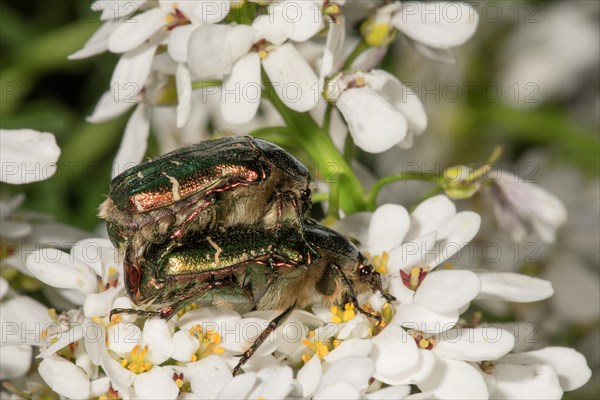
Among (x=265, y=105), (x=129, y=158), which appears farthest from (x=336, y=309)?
(x=265, y=105)

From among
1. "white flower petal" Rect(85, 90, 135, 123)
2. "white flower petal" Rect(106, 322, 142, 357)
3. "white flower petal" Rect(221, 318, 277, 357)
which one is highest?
"white flower petal" Rect(85, 90, 135, 123)

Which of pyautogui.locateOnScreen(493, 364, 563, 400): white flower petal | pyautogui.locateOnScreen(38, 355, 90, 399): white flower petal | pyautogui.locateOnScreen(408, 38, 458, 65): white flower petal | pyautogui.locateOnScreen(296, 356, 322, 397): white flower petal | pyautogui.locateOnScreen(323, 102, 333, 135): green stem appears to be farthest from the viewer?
pyautogui.locateOnScreen(408, 38, 458, 65): white flower petal

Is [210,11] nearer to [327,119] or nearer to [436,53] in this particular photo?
[327,119]

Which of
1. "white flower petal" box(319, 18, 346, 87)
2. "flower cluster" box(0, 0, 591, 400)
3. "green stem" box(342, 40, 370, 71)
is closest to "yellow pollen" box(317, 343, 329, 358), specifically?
"flower cluster" box(0, 0, 591, 400)

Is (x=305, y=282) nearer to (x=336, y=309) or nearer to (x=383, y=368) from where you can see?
(x=336, y=309)

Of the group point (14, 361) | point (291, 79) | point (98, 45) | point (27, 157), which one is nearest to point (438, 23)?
point (291, 79)

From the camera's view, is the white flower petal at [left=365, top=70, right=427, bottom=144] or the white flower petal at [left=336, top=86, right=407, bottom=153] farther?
the white flower petal at [left=365, top=70, right=427, bottom=144]

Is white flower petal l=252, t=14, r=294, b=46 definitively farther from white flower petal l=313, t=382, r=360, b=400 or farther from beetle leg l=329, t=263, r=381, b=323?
white flower petal l=313, t=382, r=360, b=400

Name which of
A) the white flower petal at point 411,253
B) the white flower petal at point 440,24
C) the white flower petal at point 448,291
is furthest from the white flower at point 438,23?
the white flower petal at point 448,291
